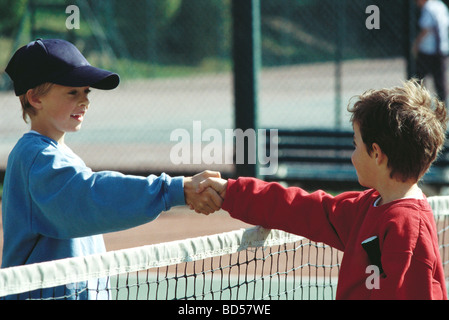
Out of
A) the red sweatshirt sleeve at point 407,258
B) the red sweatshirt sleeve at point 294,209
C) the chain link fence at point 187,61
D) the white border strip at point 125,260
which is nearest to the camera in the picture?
the red sweatshirt sleeve at point 407,258

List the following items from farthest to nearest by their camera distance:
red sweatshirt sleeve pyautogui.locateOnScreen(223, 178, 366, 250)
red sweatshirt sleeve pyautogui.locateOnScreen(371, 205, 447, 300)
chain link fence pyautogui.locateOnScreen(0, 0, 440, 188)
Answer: chain link fence pyautogui.locateOnScreen(0, 0, 440, 188), red sweatshirt sleeve pyautogui.locateOnScreen(223, 178, 366, 250), red sweatshirt sleeve pyautogui.locateOnScreen(371, 205, 447, 300)

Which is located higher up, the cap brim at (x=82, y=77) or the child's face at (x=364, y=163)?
the cap brim at (x=82, y=77)

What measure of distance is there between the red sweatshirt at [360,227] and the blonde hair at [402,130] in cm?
13

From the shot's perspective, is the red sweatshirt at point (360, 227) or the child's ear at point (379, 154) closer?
the red sweatshirt at point (360, 227)

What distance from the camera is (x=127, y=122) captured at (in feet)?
52.5

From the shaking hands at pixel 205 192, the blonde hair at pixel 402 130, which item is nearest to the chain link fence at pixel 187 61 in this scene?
the shaking hands at pixel 205 192

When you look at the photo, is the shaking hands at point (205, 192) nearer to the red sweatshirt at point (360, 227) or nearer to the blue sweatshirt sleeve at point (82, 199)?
the red sweatshirt at point (360, 227)

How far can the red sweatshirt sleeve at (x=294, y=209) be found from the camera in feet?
9.11

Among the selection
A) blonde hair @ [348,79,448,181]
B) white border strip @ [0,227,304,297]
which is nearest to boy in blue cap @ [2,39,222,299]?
white border strip @ [0,227,304,297]

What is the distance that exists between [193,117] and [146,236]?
990cm

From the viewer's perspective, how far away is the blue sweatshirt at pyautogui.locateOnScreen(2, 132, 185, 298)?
257cm

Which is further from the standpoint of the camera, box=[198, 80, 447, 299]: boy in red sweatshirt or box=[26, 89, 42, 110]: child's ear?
box=[26, 89, 42, 110]: child's ear

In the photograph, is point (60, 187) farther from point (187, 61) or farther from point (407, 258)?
point (187, 61)

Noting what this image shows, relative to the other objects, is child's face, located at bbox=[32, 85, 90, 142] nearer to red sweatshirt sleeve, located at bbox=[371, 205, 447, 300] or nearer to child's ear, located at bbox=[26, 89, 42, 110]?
child's ear, located at bbox=[26, 89, 42, 110]
